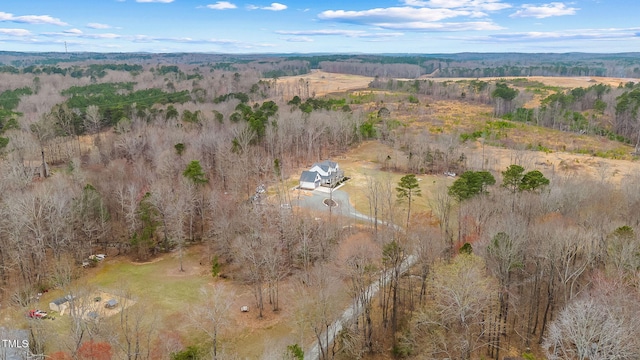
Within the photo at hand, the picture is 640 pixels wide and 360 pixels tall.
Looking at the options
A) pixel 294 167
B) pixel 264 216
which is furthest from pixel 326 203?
pixel 294 167

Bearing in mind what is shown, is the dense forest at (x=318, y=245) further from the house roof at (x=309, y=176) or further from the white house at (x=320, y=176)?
the white house at (x=320, y=176)

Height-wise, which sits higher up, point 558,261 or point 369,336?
point 558,261

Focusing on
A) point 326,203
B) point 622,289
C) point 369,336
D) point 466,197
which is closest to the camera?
point 622,289

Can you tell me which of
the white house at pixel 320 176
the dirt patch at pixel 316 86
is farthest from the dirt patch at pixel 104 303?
the dirt patch at pixel 316 86

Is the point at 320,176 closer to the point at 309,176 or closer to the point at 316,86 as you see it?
the point at 309,176

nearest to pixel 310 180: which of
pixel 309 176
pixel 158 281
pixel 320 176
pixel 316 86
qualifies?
pixel 309 176

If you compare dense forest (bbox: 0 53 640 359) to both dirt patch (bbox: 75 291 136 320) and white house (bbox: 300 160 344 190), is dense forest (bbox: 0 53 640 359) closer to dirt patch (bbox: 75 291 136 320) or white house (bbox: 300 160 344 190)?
dirt patch (bbox: 75 291 136 320)

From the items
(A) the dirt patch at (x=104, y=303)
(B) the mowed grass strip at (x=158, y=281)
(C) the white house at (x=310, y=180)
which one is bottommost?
(B) the mowed grass strip at (x=158, y=281)

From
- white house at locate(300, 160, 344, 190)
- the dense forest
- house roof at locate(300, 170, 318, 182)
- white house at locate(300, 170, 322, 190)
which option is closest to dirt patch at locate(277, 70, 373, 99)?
the dense forest

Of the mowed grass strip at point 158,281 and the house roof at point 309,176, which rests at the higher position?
the house roof at point 309,176

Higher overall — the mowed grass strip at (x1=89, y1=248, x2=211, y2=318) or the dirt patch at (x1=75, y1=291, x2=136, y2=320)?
the dirt patch at (x1=75, y1=291, x2=136, y2=320)

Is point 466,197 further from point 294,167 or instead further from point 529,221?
point 294,167
